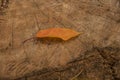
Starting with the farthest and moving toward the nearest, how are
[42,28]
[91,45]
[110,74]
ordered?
[42,28], [91,45], [110,74]

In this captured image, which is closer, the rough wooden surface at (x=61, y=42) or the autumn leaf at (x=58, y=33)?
the rough wooden surface at (x=61, y=42)

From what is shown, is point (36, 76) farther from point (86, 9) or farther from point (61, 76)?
point (86, 9)

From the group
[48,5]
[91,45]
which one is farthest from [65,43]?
[48,5]

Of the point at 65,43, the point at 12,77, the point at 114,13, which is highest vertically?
the point at 114,13
